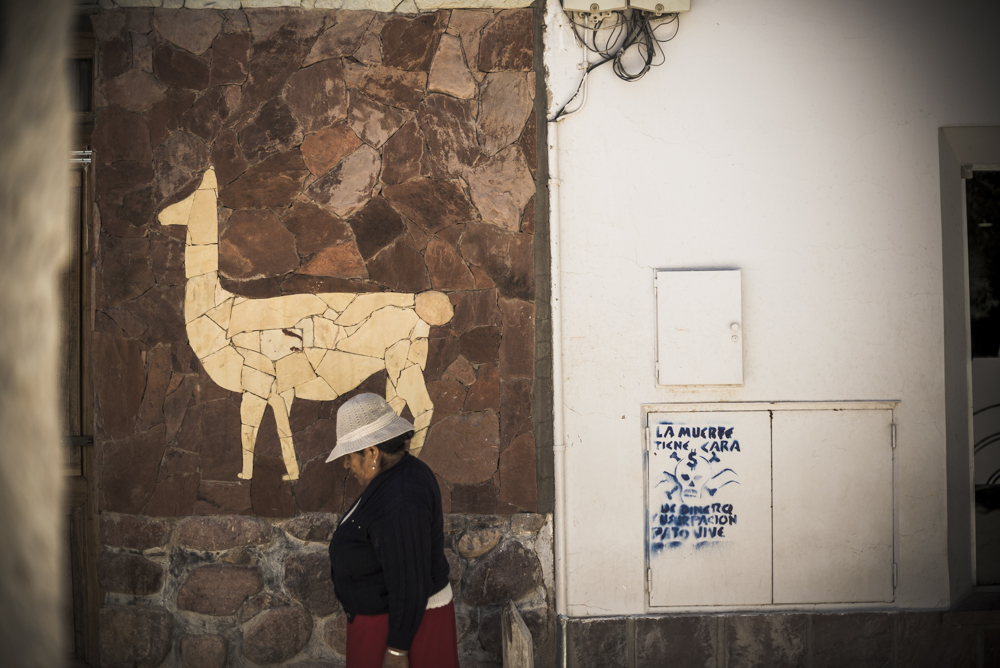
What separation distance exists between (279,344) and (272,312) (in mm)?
203

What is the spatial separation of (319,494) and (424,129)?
7.69 ft

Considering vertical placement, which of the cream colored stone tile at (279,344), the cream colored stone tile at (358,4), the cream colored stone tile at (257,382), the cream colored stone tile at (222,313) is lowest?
the cream colored stone tile at (257,382)

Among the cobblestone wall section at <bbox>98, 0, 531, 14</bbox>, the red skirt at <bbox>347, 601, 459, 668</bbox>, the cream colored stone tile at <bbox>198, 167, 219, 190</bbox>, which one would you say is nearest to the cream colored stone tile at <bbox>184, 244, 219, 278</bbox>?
the cream colored stone tile at <bbox>198, 167, 219, 190</bbox>

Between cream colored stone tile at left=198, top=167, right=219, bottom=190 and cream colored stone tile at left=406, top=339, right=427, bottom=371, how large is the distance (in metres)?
1.58

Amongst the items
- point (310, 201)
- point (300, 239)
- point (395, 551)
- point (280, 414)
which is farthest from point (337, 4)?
point (395, 551)

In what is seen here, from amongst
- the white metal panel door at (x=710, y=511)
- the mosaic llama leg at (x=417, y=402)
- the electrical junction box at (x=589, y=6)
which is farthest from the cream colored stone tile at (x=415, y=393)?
the electrical junction box at (x=589, y=6)

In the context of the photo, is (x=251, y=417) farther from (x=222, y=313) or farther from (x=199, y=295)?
(x=199, y=295)

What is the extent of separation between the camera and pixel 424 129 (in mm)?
3857

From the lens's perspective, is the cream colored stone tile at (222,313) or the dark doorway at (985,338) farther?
the dark doorway at (985,338)

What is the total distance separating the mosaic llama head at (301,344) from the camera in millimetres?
3811

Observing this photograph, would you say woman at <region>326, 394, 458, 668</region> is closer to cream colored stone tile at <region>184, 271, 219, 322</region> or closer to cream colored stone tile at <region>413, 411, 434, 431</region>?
cream colored stone tile at <region>413, 411, 434, 431</region>

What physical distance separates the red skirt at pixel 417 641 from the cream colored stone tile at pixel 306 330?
1.75 meters

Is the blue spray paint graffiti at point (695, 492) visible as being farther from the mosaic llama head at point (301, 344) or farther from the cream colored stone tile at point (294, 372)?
the cream colored stone tile at point (294, 372)

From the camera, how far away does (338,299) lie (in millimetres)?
3836
